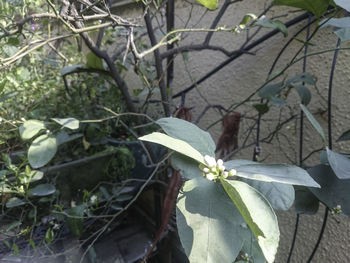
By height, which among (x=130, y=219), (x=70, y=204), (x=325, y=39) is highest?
(x=325, y=39)

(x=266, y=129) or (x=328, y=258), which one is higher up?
(x=266, y=129)

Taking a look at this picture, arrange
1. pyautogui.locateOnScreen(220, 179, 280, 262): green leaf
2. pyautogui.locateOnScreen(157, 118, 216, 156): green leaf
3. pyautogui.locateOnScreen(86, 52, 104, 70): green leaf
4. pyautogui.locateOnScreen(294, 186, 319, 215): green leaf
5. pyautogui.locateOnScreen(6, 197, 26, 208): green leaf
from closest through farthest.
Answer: pyautogui.locateOnScreen(220, 179, 280, 262): green leaf, pyautogui.locateOnScreen(157, 118, 216, 156): green leaf, pyautogui.locateOnScreen(294, 186, 319, 215): green leaf, pyautogui.locateOnScreen(6, 197, 26, 208): green leaf, pyautogui.locateOnScreen(86, 52, 104, 70): green leaf

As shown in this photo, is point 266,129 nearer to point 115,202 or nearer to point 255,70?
point 255,70

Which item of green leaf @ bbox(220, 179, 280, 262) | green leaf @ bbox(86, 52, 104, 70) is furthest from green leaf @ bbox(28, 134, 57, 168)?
green leaf @ bbox(220, 179, 280, 262)

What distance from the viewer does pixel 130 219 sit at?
1.06m

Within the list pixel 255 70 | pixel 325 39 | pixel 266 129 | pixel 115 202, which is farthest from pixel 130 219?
pixel 325 39

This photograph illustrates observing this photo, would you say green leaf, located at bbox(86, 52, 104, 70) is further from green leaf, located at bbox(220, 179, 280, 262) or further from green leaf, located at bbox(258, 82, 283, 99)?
green leaf, located at bbox(220, 179, 280, 262)

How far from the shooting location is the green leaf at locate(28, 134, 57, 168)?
0.48m

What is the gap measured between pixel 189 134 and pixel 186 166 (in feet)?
0.16

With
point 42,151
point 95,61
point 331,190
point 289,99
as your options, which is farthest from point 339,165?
point 95,61

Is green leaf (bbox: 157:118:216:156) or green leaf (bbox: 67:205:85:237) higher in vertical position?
green leaf (bbox: 157:118:216:156)

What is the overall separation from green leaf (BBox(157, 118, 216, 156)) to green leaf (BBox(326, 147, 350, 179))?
18 centimetres

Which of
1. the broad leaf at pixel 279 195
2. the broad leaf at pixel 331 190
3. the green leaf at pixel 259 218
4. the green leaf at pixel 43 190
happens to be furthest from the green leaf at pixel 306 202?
the green leaf at pixel 43 190

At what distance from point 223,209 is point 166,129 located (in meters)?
0.13
